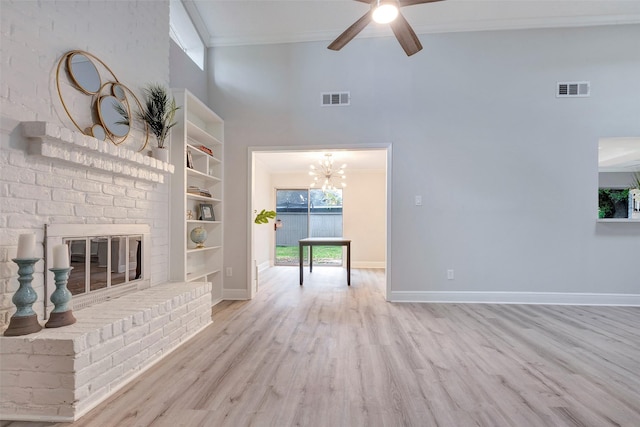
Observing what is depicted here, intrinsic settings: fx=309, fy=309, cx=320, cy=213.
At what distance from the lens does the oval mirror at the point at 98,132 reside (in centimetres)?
228

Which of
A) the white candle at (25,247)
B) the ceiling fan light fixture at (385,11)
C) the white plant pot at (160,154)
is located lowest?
the white candle at (25,247)

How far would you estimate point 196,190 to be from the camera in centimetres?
358

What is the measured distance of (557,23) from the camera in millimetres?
3818

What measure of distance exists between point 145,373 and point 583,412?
2.62 m

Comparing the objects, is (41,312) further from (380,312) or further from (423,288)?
(423,288)

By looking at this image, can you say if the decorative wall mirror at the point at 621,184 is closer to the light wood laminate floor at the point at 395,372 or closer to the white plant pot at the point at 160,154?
the light wood laminate floor at the point at 395,372

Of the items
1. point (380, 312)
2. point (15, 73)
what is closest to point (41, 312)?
point (15, 73)

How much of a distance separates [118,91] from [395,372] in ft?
10.0

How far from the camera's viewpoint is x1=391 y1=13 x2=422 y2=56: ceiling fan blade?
7.83 ft

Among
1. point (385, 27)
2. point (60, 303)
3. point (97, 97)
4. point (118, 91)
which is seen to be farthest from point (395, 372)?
point (385, 27)

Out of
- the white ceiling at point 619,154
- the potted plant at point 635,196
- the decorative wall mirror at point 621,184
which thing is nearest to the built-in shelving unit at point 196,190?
the white ceiling at point 619,154

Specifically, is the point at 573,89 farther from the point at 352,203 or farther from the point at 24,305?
the point at 24,305

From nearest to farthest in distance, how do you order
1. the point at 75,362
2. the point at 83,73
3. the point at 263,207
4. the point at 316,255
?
the point at 75,362 → the point at 83,73 → the point at 263,207 → the point at 316,255

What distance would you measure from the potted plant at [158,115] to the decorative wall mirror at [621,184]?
5.26 meters
